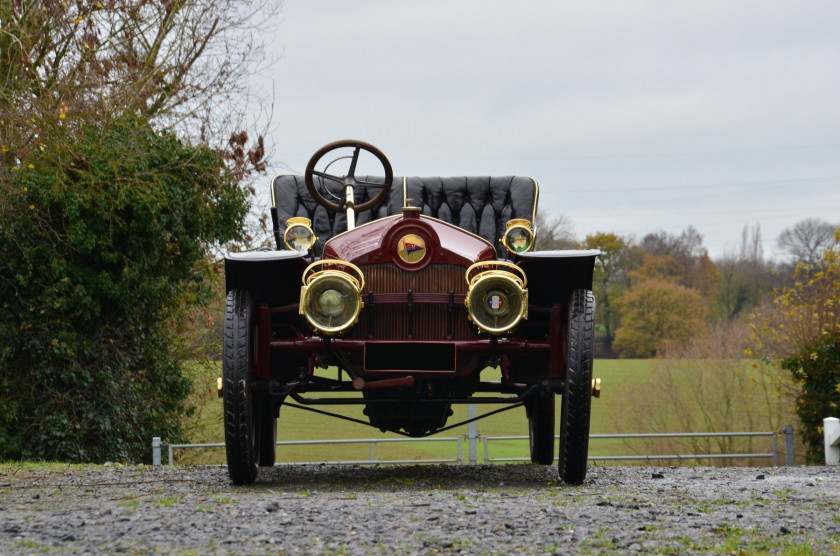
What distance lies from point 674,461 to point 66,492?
66.2 feet

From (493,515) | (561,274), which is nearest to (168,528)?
(493,515)

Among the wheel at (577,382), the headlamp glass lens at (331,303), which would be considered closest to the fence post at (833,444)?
the wheel at (577,382)

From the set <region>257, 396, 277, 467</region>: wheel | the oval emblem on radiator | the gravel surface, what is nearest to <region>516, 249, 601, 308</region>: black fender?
the oval emblem on radiator

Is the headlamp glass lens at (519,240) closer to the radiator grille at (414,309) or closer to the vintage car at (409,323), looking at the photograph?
the vintage car at (409,323)

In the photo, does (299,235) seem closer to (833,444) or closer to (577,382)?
(577,382)

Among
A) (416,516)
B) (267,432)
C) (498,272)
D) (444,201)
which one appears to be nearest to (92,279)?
(267,432)

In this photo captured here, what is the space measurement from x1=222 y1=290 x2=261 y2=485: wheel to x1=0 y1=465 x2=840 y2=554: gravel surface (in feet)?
0.97

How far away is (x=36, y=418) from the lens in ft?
48.1

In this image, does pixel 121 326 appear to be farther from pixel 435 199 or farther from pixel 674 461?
pixel 674 461

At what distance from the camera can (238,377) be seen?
6.78 m

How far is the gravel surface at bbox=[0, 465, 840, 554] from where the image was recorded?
14.2ft

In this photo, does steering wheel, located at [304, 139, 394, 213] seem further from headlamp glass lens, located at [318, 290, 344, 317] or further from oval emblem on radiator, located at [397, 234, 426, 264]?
headlamp glass lens, located at [318, 290, 344, 317]

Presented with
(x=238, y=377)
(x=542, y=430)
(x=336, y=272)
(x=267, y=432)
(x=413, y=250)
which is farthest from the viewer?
(x=542, y=430)

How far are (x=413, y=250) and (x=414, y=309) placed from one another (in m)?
0.39
